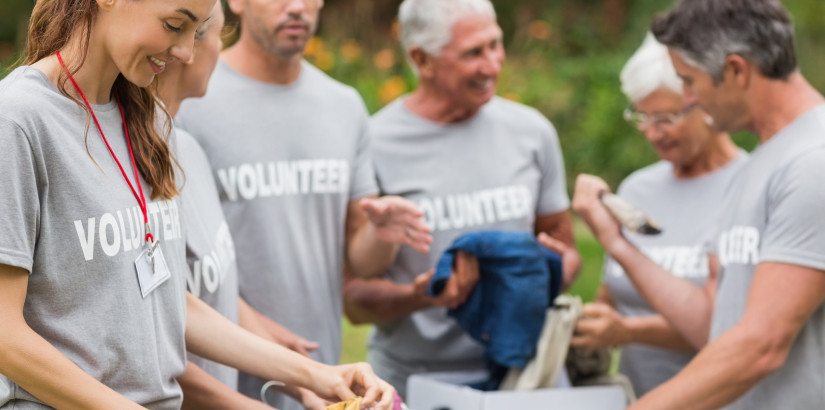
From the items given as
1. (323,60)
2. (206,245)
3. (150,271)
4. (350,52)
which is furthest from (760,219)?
(350,52)

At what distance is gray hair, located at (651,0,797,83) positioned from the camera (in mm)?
2791

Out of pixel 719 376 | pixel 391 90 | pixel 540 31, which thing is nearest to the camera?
pixel 719 376

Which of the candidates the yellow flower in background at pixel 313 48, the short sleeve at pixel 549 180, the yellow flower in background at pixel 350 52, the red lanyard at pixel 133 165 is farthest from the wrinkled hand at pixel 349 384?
the yellow flower in background at pixel 350 52

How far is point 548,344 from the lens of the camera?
9.81 ft

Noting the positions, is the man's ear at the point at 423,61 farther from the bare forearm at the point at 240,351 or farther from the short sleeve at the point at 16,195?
the short sleeve at the point at 16,195

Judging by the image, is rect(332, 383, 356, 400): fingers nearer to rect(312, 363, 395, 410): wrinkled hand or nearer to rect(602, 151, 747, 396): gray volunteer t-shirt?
rect(312, 363, 395, 410): wrinkled hand

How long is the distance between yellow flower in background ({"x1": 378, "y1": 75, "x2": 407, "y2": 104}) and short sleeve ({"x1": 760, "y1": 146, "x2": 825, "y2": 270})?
221 inches

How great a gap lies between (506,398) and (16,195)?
1.66m

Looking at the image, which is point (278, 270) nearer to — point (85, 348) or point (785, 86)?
point (85, 348)

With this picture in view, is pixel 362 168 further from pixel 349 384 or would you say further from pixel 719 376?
pixel 719 376

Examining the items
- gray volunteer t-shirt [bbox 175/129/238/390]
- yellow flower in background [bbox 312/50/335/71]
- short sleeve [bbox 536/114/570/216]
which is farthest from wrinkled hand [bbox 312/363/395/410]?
yellow flower in background [bbox 312/50/335/71]

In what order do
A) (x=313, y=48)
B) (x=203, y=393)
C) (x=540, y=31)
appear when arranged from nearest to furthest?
(x=203, y=393) < (x=313, y=48) < (x=540, y=31)

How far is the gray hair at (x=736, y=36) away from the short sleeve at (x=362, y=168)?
103cm

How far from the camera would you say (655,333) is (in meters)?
3.30
